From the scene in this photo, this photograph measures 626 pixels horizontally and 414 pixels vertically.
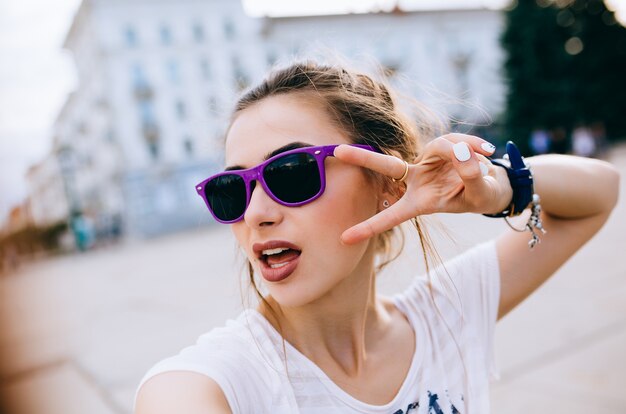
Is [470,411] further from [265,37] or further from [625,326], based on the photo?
[265,37]

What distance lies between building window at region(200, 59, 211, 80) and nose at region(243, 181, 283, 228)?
3540cm

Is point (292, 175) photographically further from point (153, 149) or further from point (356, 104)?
point (153, 149)

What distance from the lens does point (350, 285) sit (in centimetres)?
135

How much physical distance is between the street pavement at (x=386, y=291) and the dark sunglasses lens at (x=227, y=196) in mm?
254

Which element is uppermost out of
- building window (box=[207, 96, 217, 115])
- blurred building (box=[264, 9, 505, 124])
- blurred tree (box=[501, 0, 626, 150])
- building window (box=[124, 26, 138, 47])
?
building window (box=[124, 26, 138, 47])

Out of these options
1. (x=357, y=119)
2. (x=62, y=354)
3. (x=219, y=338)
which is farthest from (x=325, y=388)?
(x=62, y=354)

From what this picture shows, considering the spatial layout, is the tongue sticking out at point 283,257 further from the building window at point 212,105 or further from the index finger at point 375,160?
the building window at point 212,105

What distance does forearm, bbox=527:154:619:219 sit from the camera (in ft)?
4.91

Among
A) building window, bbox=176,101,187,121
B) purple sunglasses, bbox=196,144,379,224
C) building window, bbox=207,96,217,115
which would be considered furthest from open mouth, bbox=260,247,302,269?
building window, bbox=176,101,187,121

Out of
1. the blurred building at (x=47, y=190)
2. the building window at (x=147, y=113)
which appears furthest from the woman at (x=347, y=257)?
the blurred building at (x=47, y=190)

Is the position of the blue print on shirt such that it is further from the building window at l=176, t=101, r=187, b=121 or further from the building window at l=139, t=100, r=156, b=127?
the building window at l=176, t=101, r=187, b=121

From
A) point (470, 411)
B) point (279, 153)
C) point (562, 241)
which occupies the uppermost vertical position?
point (279, 153)

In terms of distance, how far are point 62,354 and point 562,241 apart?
4.99m

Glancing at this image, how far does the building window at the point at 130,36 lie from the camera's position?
32625mm
